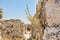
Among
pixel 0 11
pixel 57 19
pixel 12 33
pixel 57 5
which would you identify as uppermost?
pixel 57 5

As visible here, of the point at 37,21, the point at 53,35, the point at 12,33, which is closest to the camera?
the point at 53,35

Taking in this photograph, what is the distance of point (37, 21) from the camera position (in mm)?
2547

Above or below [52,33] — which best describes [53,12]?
above

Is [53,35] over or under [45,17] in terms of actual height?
under

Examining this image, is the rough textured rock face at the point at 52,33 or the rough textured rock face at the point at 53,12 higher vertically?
the rough textured rock face at the point at 53,12

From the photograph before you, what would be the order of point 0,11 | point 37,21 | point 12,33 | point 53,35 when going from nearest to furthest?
point 53,35 < point 37,21 < point 0,11 < point 12,33

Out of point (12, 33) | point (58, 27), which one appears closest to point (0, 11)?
point (12, 33)

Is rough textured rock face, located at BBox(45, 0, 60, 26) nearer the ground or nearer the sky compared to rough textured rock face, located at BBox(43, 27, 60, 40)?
nearer the sky

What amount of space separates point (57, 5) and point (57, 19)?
142 millimetres

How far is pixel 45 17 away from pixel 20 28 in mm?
10700

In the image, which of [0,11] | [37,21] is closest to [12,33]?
[0,11]

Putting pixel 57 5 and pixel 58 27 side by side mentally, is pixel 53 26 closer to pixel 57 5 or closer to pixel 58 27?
pixel 58 27

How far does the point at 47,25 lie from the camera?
2.13 m

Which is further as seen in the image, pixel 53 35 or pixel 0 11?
pixel 0 11
